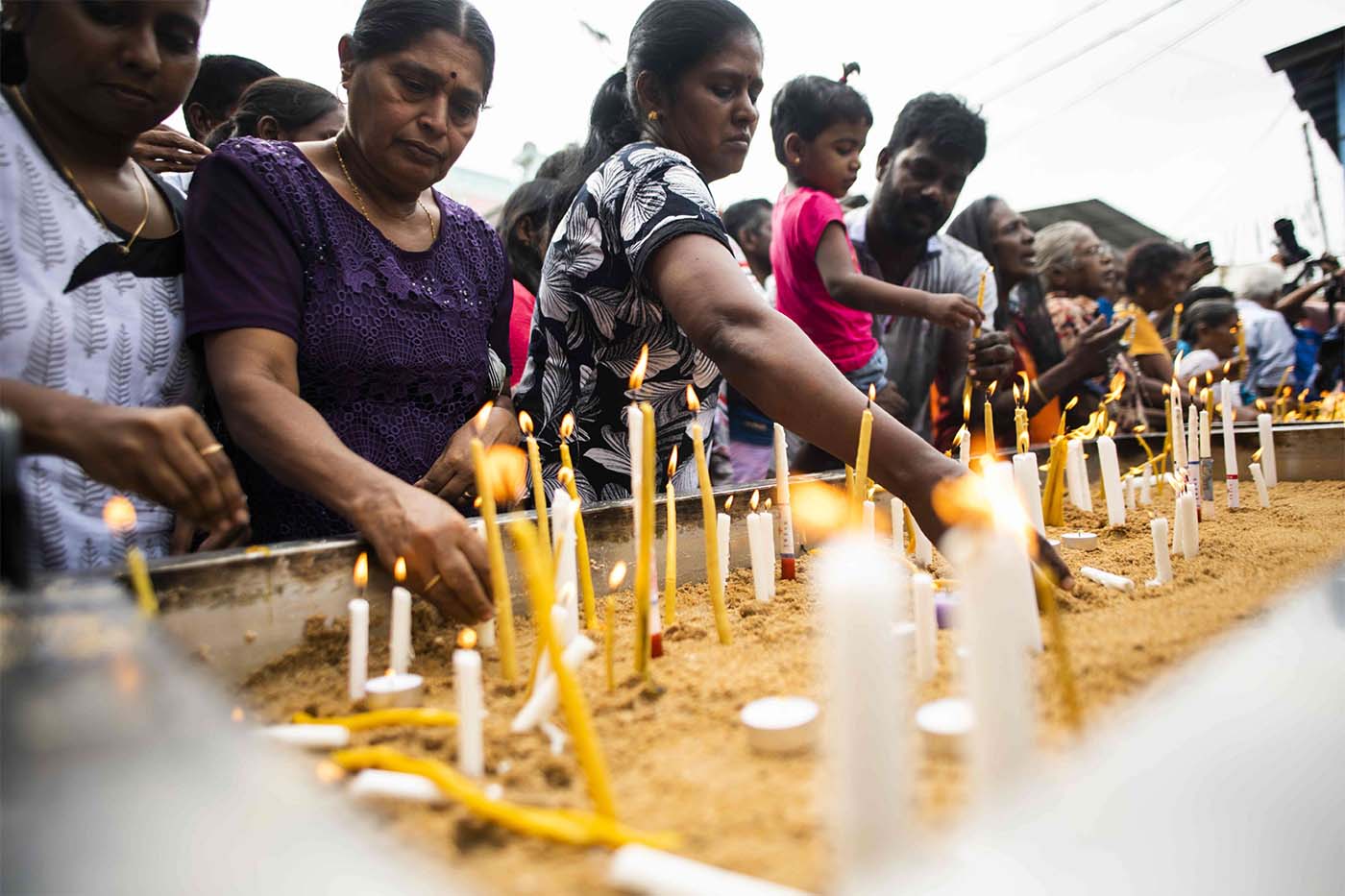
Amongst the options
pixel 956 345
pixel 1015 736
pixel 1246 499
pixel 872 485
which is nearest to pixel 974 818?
pixel 1015 736

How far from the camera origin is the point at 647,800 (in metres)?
0.65

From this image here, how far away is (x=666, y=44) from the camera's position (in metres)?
1.74

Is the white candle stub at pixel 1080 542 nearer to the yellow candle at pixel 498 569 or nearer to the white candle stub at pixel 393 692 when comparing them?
the yellow candle at pixel 498 569

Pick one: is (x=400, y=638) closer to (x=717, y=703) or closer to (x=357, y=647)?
(x=357, y=647)

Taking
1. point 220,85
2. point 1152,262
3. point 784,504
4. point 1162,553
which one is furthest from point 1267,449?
point 220,85

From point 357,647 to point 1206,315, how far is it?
6.11m

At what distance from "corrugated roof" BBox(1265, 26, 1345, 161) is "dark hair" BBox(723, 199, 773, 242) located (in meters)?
5.18

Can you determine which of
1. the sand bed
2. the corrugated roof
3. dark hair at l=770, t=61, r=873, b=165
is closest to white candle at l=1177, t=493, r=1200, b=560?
the sand bed

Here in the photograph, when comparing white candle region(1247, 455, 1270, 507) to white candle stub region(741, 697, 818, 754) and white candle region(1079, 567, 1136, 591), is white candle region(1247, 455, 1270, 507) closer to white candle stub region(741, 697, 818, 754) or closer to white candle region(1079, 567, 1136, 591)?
white candle region(1079, 567, 1136, 591)

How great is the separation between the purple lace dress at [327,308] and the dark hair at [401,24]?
0.81ft

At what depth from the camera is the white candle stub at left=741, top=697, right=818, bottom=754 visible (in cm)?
72

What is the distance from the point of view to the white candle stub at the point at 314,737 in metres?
0.76

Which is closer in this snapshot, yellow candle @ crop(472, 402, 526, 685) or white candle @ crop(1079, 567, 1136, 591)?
yellow candle @ crop(472, 402, 526, 685)

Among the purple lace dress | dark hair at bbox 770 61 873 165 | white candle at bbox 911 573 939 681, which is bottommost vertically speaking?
white candle at bbox 911 573 939 681
